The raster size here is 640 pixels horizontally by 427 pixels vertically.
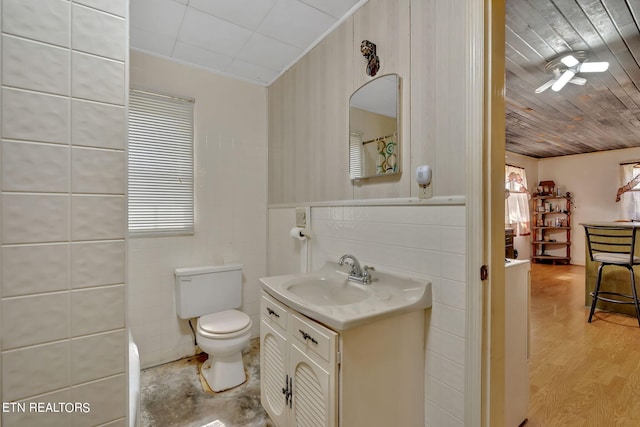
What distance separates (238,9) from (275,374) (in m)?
2.15

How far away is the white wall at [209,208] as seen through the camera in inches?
87.3

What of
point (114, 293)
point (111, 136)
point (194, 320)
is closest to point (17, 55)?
point (111, 136)

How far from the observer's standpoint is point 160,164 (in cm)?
227

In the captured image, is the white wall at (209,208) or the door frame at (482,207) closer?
the door frame at (482,207)

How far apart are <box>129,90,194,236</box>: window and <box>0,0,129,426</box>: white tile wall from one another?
5.34ft

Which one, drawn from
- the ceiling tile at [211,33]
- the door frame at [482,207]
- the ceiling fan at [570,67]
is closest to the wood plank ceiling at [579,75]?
the ceiling fan at [570,67]

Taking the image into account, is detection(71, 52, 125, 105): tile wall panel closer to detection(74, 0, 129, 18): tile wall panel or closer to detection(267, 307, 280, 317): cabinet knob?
detection(74, 0, 129, 18): tile wall panel

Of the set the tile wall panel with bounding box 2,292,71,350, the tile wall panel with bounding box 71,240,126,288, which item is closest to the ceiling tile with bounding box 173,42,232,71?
the tile wall panel with bounding box 71,240,126,288

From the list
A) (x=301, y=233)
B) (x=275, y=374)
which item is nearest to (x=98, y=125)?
(x=275, y=374)

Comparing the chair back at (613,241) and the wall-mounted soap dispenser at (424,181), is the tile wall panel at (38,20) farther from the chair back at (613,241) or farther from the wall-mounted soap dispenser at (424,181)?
the chair back at (613,241)

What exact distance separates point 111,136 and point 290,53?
1.87 meters

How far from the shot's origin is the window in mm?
2174

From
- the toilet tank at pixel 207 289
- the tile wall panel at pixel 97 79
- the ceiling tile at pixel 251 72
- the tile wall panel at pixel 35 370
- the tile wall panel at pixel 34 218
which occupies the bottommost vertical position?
the toilet tank at pixel 207 289

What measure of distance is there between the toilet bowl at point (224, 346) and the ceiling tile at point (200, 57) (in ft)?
6.63
